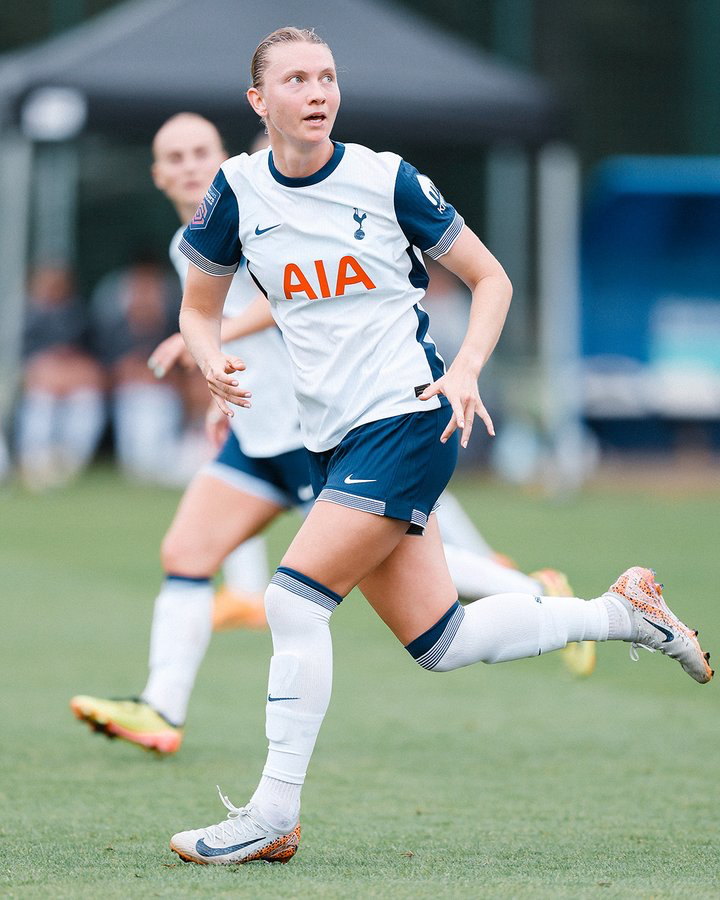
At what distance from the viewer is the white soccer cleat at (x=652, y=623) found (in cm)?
444

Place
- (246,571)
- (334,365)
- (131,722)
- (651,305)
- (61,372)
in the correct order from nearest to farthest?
(334,365)
(131,722)
(246,571)
(61,372)
(651,305)

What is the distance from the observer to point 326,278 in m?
4.07

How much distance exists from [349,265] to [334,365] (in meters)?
0.25

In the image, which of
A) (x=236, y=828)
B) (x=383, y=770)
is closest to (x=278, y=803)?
(x=236, y=828)

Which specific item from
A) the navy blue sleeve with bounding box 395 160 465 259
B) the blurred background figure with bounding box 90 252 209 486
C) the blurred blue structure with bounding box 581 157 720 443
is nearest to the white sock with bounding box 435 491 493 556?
the navy blue sleeve with bounding box 395 160 465 259

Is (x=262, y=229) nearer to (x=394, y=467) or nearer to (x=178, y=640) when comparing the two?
(x=394, y=467)

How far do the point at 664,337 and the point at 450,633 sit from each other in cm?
1413

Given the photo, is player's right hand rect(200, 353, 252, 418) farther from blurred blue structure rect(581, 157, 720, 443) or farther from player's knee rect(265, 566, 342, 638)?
blurred blue structure rect(581, 157, 720, 443)

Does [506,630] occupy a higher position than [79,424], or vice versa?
[506,630]

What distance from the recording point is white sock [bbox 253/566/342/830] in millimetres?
4012

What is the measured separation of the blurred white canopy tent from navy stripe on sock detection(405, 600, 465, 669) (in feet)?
35.8

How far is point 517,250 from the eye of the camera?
18422mm

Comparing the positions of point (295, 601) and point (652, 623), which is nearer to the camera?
point (295, 601)

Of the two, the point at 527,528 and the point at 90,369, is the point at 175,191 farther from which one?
the point at 90,369
